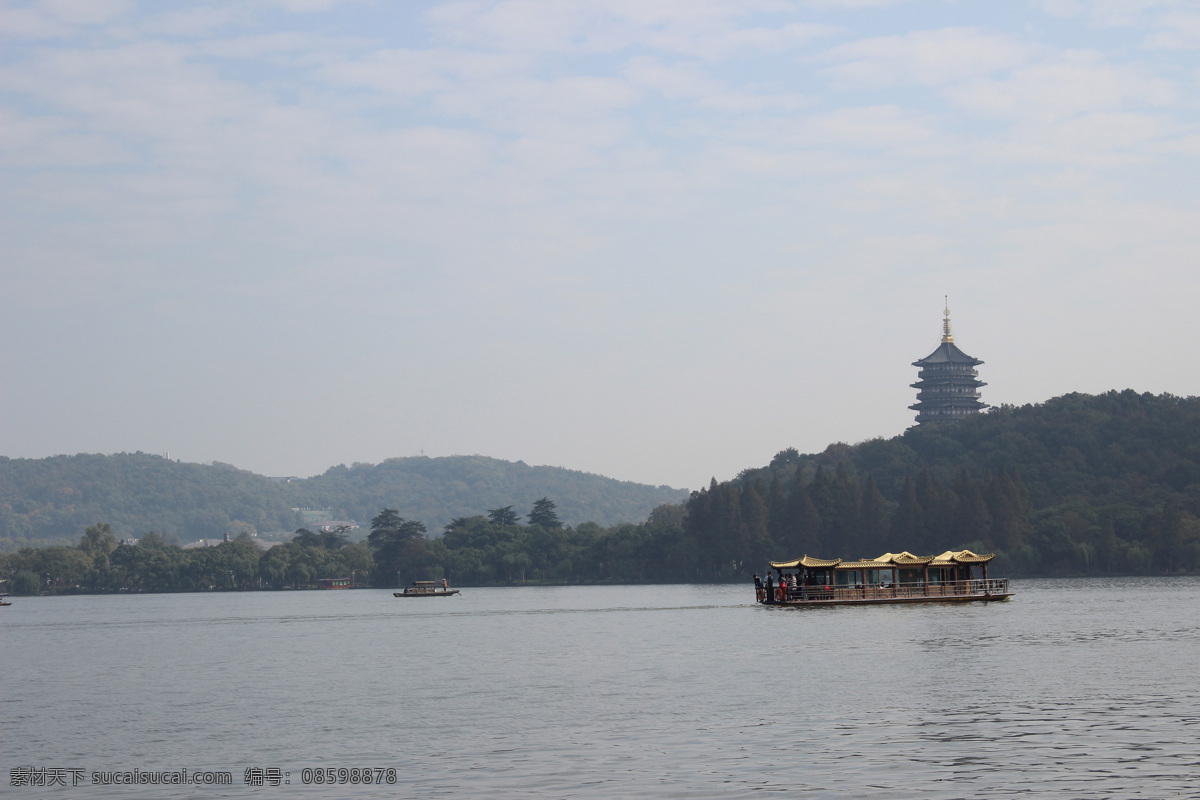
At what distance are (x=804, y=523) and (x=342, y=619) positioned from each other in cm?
7632

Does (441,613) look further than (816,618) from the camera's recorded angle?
Yes

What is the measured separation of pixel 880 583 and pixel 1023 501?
6748 centimetres

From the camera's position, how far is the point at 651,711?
35.7 m

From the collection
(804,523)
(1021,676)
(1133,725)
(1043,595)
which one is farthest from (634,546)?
(1133,725)

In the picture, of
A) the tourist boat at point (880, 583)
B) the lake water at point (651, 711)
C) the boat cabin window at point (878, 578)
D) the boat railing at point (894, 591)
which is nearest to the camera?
the lake water at point (651, 711)

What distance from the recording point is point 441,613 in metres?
106

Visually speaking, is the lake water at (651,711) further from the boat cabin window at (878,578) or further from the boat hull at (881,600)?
the boat cabin window at (878,578)

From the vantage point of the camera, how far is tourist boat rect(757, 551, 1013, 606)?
87.4 m

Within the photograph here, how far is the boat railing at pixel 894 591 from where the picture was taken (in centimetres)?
8756

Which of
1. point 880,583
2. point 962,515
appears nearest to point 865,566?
point 880,583

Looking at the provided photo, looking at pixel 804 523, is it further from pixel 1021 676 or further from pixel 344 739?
pixel 344 739

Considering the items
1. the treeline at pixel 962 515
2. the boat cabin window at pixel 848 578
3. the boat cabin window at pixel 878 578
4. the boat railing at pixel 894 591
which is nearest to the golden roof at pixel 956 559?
the boat railing at pixel 894 591

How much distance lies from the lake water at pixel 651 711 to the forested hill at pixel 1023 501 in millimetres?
77592

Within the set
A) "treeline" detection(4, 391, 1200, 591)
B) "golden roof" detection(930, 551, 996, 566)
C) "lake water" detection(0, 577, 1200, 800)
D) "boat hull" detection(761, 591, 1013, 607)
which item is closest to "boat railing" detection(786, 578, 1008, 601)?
"boat hull" detection(761, 591, 1013, 607)
